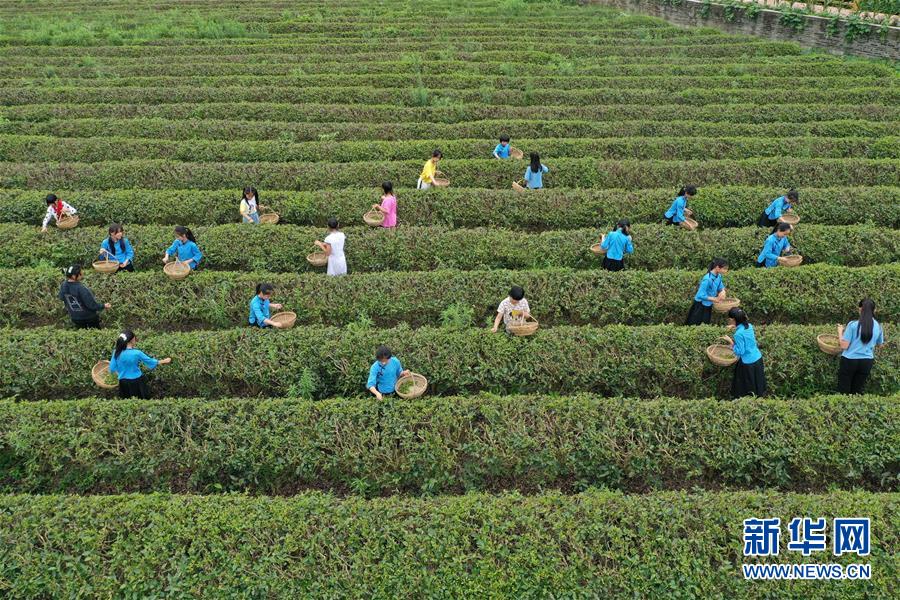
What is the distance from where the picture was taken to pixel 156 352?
7867mm

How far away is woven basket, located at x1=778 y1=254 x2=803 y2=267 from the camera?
31.4 feet

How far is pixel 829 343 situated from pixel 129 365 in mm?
9261

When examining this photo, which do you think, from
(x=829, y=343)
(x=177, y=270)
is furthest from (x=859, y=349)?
(x=177, y=270)

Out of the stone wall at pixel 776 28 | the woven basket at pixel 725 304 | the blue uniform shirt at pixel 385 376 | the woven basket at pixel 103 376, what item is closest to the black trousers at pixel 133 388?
the woven basket at pixel 103 376

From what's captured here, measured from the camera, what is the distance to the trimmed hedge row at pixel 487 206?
455 inches

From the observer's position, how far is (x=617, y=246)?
9555 millimetres

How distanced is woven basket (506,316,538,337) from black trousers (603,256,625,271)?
8.33ft

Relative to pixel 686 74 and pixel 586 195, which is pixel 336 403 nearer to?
pixel 586 195

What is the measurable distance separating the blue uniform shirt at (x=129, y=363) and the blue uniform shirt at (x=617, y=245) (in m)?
7.12

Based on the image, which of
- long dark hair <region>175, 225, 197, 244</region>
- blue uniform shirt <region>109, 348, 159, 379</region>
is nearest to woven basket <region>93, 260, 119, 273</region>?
long dark hair <region>175, 225, 197, 244</region>

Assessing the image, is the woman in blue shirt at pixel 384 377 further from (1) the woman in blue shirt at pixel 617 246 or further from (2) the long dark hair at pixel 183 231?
(1) the woman in blue shirt at pixel 617 246

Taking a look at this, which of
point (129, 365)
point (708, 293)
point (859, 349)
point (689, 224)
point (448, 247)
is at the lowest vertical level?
point (129, 365)

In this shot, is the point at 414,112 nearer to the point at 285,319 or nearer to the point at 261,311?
the point at 285,319

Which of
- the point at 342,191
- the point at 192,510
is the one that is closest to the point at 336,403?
the point at 192,510
